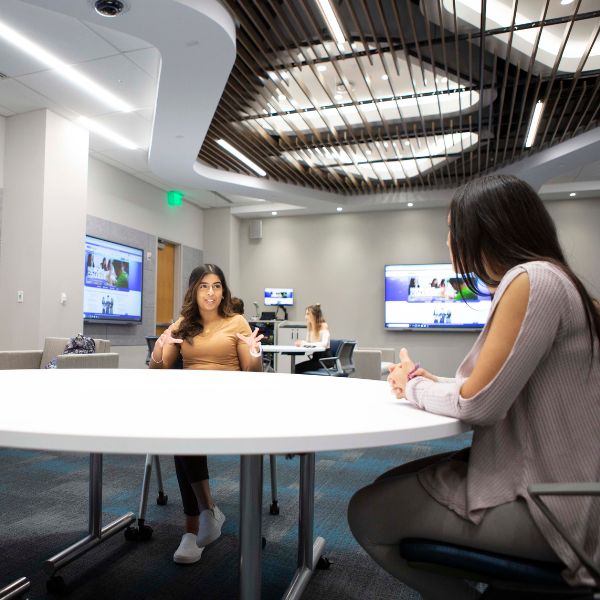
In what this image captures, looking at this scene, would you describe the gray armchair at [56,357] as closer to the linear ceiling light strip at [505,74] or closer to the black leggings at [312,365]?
the black leggings at [312,365]

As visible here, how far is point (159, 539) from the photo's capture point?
2.28m

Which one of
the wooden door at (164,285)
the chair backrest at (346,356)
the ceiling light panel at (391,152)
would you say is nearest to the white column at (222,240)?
the wooden door at (164,285)

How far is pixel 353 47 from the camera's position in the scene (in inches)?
180

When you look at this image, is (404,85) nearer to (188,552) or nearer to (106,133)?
(106,133)

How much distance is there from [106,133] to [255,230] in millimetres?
4293

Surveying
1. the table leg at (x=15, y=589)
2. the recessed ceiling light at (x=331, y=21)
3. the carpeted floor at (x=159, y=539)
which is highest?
the recessed ceiling light at (x=331, y=21)

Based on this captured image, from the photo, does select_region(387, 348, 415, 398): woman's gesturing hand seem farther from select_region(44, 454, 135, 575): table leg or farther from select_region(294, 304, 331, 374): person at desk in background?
select_region(294, 304, 331, 374): person at desk in background

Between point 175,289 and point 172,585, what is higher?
point 175,289

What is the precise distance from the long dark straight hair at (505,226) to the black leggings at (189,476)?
4.97 ft

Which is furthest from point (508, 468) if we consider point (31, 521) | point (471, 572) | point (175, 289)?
point (175, 289)

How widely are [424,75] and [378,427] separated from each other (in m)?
5.06

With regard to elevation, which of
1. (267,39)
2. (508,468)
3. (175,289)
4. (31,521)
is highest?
(267,39)

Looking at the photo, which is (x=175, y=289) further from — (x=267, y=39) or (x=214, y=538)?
(x=214, y=538)

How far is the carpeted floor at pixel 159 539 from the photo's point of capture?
187 cm
